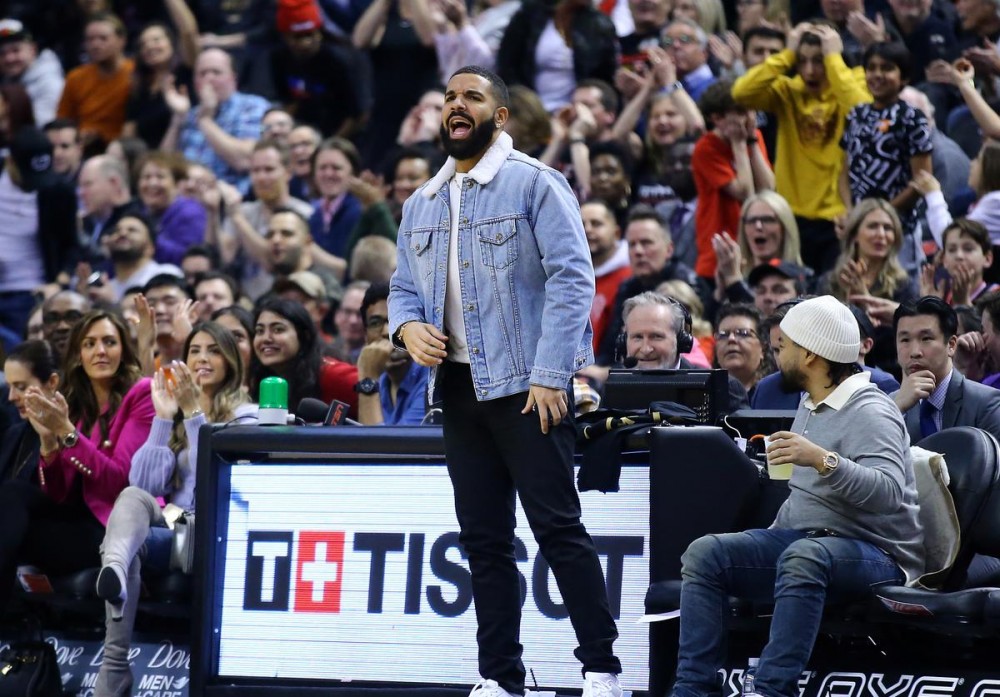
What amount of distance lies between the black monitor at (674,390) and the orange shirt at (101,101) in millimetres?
9761

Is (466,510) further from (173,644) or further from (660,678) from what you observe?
(173,644)

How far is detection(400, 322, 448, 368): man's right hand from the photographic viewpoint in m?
5.45

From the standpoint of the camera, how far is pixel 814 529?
18.7ft

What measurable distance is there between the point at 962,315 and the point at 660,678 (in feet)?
8.93

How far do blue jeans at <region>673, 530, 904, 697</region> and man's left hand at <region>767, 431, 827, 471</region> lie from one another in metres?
0.28

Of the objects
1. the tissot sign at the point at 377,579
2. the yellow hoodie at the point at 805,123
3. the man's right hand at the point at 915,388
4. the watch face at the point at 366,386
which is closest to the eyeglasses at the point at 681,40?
the yellow hoodie at the point at 805,123

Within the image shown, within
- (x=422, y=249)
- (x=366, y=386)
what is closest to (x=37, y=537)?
(x=366, y=386)

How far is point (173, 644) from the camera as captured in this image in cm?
751

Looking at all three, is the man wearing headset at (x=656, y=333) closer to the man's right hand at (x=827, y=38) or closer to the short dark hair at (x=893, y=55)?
the short dark hair at (x=893, y=55)

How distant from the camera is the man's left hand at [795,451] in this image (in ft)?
17.8

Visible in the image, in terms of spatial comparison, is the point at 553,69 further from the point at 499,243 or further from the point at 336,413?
the point at 499,243

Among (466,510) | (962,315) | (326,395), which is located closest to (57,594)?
(326,395)

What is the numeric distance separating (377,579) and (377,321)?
7.43ft

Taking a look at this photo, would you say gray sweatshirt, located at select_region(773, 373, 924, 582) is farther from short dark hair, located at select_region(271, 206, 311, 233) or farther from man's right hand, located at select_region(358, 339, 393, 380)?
short dark hair, located at select_region(271, 206, 311, 233)
